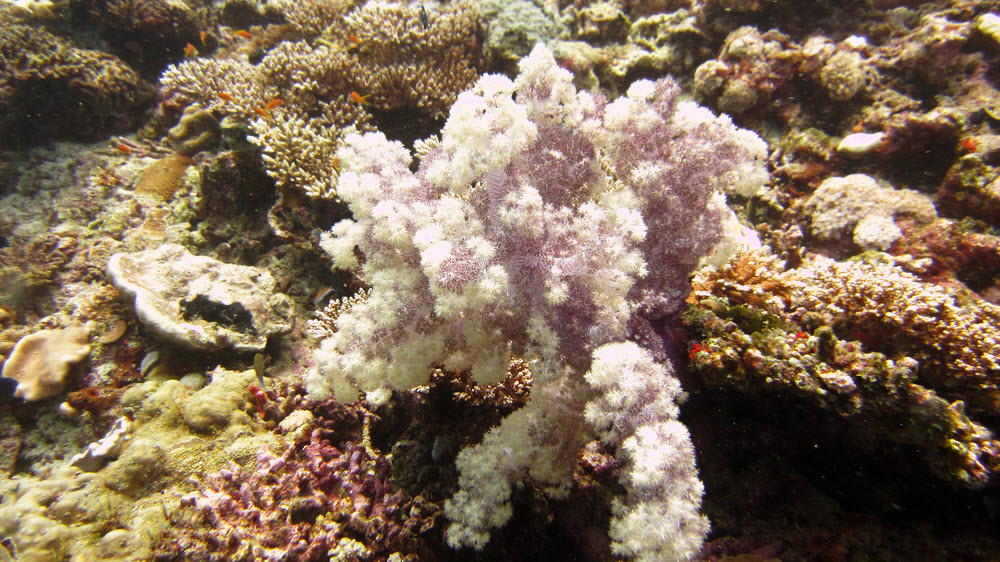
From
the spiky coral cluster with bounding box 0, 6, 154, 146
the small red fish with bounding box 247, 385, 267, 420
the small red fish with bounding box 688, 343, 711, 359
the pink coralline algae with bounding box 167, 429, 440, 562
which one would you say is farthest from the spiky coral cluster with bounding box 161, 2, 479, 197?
the small red fish with bounding box 688, 343, 711, 359

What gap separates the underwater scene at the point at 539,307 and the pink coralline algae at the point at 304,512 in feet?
0.08

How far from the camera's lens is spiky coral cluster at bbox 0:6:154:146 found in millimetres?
6871

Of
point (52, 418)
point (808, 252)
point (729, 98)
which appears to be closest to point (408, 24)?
point (729, 98)

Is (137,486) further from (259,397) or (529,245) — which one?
(529,245)

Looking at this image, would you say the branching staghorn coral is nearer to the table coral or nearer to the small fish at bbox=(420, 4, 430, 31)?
the small fish at bbox=(420, 4, 430, 31)

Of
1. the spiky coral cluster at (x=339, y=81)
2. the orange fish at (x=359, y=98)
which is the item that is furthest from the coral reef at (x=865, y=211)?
the orange fish at (x=359, y=98)

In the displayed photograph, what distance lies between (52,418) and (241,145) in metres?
3.73

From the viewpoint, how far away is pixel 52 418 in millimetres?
4605

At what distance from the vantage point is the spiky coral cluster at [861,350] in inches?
85.0

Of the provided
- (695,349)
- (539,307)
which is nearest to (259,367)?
(539,307)

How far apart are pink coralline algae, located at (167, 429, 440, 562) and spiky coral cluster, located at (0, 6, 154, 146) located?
24.5 ft

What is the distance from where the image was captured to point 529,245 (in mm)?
2414

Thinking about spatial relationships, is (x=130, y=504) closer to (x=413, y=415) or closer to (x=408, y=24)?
(x=413, y=415)

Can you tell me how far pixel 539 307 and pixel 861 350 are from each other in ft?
6.55
